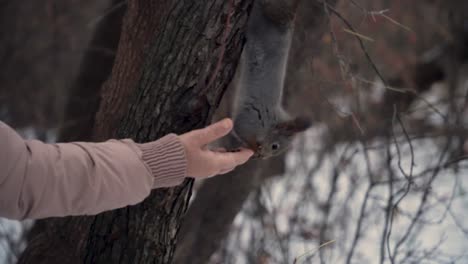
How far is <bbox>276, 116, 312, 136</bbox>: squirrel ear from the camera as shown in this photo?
2.12 m

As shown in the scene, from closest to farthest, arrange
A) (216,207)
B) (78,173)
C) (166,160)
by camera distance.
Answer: (78,173)
(166,160)
(216,207)

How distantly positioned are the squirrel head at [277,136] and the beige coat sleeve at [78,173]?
0.39 metres

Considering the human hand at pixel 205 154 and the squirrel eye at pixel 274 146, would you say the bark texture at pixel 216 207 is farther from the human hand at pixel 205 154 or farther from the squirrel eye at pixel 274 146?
the human hand at pixel 205 154

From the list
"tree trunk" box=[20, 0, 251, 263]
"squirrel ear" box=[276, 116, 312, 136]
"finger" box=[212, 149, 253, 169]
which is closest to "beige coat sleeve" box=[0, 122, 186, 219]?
"finger" box=[212, 149, 253, 169]

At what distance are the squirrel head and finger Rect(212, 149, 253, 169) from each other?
2.4 inches

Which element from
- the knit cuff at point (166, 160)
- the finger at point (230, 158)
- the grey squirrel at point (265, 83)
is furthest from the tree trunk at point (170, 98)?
the knit cuff at point (166, 160)

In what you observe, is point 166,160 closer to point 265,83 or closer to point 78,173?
point 78,173

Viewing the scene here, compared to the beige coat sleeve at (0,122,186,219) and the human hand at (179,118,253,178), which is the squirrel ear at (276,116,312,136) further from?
the beige coat sleeve at (0,122,186,219)

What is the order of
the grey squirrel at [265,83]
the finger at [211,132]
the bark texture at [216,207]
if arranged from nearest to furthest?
the finger at [211,132] < the grey squirrel at [265,83] < the bark texture at [216,207]

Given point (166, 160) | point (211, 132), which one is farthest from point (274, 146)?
point (166, 160)

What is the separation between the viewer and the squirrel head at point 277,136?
2.10 m

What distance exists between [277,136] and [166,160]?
494 mm

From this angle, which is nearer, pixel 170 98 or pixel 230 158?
pixel 230 158

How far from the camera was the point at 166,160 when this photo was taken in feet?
5.80
